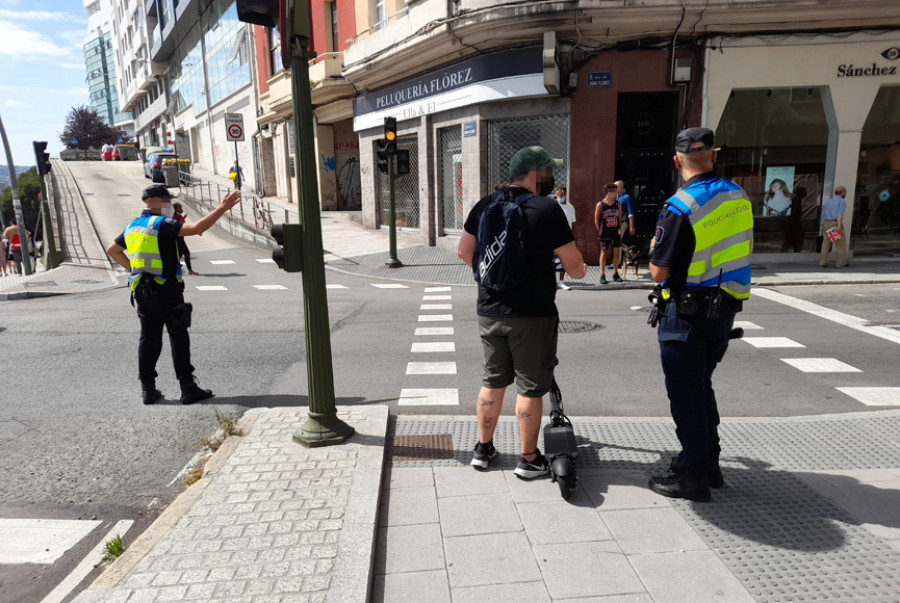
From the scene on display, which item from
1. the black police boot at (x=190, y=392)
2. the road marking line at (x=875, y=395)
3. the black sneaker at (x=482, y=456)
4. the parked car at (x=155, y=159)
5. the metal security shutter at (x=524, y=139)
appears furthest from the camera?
the parked car at (x=155, y=159)

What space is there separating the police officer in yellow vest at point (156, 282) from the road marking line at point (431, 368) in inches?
78.6

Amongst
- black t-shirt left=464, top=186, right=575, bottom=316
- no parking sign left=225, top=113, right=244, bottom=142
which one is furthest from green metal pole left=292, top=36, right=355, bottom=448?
no parking sign left=225, top=113, right=244, bottom=142

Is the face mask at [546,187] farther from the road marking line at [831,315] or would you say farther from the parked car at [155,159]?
the parked car at [155,159]

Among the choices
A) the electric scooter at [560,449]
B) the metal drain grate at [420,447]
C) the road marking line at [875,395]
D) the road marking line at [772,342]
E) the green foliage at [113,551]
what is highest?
the electric scooter at [560,449]

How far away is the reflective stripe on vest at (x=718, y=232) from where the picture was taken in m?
3.20

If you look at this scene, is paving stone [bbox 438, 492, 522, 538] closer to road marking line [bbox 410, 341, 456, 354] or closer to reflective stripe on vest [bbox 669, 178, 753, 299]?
reflective stripe on vest [bbox 669, 178, 753, 299]

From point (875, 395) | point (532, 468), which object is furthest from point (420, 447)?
point (875, 395)

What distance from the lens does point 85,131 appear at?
88188 millimetres

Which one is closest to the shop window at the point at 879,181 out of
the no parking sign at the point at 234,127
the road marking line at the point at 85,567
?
the road marking line at the point at 85,567

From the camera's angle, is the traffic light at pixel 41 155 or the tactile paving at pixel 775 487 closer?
the tactile paving at pixel 775 487

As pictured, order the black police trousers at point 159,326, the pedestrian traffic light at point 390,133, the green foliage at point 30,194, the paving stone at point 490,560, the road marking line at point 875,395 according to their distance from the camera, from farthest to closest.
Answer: the green foliage at point 30,194 < the pedestrian traffic light at point 390,133 < the black police trousers at point 159,326 < the road marking line at point 875,395 < the paving stone at point 490,560

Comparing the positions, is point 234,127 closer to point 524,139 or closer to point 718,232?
point 524,139

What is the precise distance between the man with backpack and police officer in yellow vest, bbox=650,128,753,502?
1.64ft

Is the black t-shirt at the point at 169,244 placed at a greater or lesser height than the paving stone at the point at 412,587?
greater
